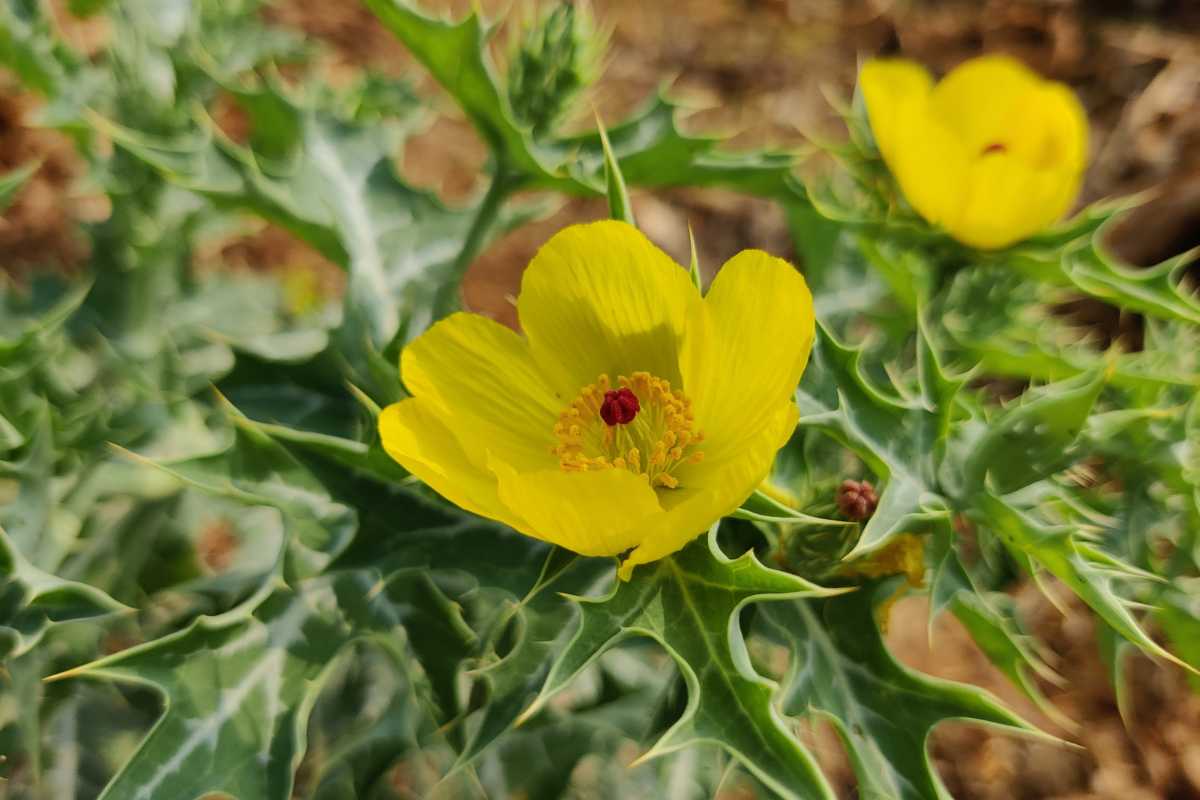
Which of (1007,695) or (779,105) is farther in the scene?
(779,105)

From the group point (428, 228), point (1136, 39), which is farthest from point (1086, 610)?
point (1136, 39)

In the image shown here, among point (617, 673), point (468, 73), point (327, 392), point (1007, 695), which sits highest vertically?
point (468, 73)

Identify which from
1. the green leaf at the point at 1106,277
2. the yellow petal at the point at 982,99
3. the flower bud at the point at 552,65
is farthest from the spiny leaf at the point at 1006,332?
the flower bud at the point at 552,65

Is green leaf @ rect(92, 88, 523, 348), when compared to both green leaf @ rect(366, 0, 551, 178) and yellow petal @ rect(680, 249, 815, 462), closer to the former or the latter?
green leaf @ rect(366, 0, 551, 178)

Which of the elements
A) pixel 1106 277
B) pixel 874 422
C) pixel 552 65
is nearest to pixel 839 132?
pixel 1106 277

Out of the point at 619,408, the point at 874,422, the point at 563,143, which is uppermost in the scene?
the point at 563,143

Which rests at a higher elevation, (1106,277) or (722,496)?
(722,496)

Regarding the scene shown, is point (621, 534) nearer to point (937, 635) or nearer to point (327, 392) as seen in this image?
point (327, 392)

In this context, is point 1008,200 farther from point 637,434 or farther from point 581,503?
point 581,503
